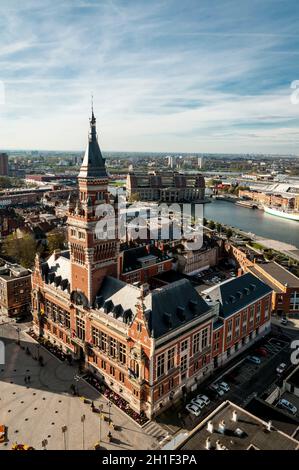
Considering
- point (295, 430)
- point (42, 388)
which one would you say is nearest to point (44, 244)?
point (42, 388)

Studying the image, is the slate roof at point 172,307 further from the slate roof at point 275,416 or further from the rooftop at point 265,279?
the rooftop at point 265,279

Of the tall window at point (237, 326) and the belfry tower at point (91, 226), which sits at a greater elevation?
the belfry tower at point (91, 226)

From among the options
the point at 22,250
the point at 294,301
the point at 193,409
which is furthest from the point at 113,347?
the point at 22,250

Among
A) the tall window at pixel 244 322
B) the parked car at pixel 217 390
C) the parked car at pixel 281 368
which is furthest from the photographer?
the tall window at pixel 244 322

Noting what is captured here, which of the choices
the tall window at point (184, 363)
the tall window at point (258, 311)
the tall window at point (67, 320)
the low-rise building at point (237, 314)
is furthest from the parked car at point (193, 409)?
the tall window at point (258, 311)

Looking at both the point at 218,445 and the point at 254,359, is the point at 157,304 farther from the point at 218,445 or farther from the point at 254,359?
the point at 254,359

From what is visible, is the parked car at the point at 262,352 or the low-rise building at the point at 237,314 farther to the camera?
the parked car at the point at 262,352

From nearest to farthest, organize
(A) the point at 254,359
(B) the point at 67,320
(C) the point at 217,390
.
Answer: (C) the point at 217,390, (A) the point at 254,359, (B) the point at 67,320
